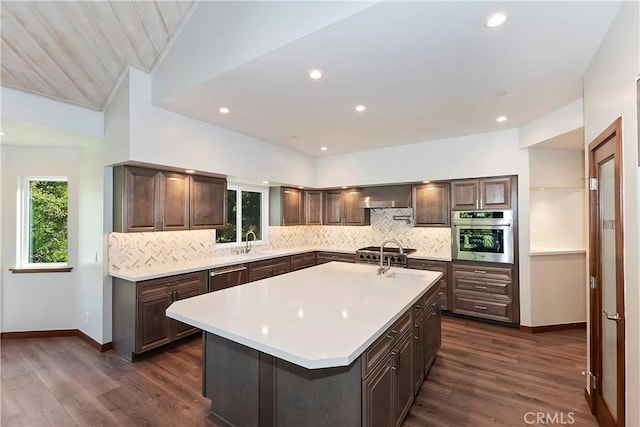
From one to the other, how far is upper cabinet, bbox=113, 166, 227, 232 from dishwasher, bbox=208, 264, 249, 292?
2.24ft

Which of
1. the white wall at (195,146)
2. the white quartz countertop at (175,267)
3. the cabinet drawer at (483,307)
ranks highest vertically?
the white wall at (195,146)

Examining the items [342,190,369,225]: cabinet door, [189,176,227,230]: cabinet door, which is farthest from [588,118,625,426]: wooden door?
[189,176,227,230]: cabinet door

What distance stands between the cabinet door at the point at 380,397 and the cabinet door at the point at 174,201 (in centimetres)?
309

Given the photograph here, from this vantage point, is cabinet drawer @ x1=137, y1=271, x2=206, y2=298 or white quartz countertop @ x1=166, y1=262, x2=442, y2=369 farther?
cabinet drawer @ x1=137, y1=271, x2=206, y2=298

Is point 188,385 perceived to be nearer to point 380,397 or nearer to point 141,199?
point 380,397

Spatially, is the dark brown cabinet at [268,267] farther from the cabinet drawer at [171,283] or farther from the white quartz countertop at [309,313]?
the white quartz countertop at [309,313]

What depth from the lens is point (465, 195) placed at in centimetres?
445

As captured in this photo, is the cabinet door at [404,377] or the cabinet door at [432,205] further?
the cabinet door at [432,205]

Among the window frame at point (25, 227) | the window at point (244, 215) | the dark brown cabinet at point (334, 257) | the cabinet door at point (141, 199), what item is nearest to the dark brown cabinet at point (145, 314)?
the cabinet door at point (141, 199)

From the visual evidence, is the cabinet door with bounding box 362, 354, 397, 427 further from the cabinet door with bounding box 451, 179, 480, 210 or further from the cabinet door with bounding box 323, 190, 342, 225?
the cabinet door with bounding box 323, 190, 342, 225

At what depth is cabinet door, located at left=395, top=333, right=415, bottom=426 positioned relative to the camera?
1949 mm

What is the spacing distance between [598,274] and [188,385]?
354 cm

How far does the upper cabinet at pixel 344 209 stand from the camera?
5604 mm

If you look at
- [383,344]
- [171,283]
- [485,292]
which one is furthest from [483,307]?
[171,283]
